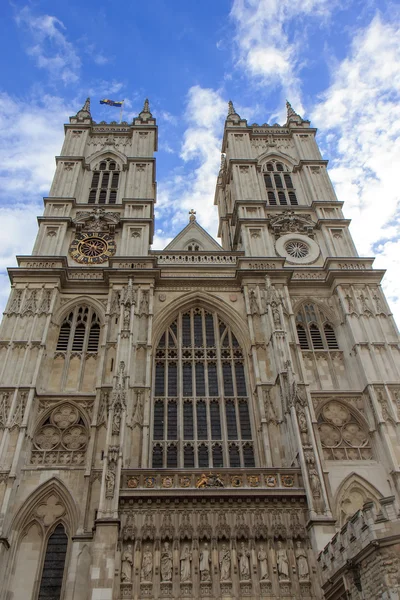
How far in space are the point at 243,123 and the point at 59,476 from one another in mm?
25171

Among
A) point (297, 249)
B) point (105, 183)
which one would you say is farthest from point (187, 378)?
point (105, 183)

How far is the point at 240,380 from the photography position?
2097cm

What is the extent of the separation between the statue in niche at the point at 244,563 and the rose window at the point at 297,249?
14802mm

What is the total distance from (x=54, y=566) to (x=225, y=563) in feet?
17.5

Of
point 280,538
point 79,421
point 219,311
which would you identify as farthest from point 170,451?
point 219,311

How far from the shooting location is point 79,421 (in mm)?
19078

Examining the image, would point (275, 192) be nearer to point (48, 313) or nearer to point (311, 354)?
point (311, 354)

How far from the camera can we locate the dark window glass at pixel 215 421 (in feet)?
63.1

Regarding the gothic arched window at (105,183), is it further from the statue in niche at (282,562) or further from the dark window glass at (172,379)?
the statue in niche at (282,562)

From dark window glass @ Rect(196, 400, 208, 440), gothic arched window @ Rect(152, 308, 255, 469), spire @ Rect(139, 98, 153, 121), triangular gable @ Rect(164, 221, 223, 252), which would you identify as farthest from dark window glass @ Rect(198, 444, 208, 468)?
spire @ Rect(139, 98, 153, 121)

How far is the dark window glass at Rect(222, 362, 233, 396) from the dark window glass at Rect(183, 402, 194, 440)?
157 cm

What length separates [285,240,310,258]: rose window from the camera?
2589 cm

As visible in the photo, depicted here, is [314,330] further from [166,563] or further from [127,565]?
[127,565]

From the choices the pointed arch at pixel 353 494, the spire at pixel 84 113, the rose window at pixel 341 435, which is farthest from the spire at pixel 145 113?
the pointed arch at pixel 353 494
